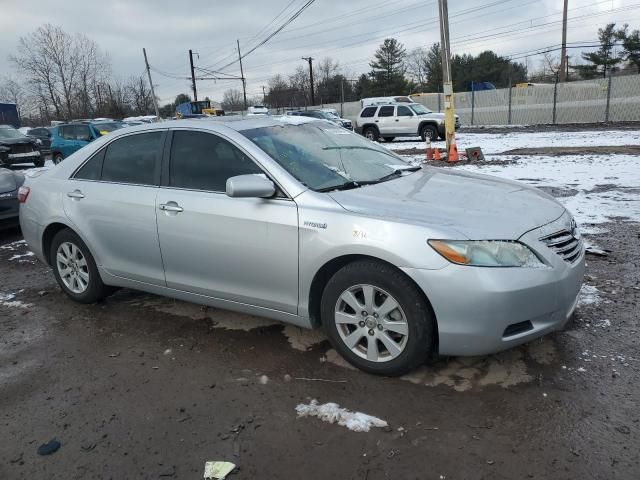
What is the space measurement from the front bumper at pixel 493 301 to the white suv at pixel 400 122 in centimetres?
2031

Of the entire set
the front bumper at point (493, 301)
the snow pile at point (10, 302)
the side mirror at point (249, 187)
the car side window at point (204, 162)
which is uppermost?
the car side window at point (204, 162)

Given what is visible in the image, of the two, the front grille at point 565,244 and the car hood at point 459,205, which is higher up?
the car hood at point 459,205

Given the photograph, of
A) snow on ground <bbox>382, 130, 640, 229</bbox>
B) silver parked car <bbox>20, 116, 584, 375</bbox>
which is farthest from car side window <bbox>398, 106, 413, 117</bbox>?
silver parked car <bbox>20, 116, 584, 375</bbox>

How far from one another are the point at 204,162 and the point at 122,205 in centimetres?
86

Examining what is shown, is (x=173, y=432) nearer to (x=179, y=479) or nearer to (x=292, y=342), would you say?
(x=179, y=479)

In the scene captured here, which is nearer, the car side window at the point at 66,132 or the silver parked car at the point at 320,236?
the silver parked car at the point at 320,236

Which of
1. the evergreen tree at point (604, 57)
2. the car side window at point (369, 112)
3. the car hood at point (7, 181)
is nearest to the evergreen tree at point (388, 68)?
the evergreen tree at point (604, 57)

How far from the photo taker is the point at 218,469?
2.53m

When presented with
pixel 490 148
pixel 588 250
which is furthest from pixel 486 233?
pixel 490 148

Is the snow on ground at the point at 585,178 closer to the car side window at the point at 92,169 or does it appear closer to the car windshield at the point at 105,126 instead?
the car side window at the point at 92,169

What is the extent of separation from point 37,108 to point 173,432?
69626 millimetres

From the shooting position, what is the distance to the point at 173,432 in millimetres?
2850

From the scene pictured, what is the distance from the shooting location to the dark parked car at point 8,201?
7.73m

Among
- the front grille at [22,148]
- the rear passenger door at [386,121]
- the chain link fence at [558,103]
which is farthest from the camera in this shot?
the chain link fence at [558,103]
